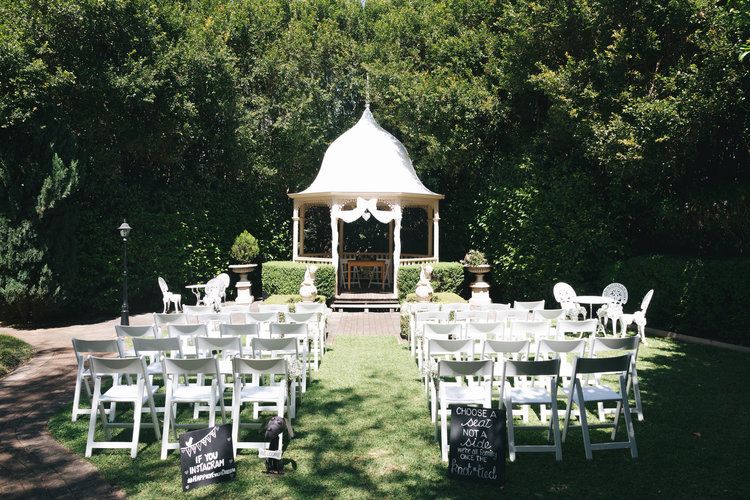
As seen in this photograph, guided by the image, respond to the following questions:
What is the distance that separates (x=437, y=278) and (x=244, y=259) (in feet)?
21.8

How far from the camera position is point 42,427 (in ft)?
21.2

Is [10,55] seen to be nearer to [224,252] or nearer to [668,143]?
[224,252]

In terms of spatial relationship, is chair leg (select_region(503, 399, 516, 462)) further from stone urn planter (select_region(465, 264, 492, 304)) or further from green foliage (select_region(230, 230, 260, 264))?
green foliage (select_region(230, 230, 260, 264))

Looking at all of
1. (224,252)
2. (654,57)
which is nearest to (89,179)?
(224,252)

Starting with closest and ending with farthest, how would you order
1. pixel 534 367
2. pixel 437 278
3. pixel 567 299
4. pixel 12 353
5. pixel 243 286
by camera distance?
pixel 534 367 → pixel 12 353 → pixel 567 299 → pixel 437 278 → pixel 243 286

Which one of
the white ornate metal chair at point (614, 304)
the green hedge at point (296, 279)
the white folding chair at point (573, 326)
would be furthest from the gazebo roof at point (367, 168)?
the white folding chair at point (573, 326)

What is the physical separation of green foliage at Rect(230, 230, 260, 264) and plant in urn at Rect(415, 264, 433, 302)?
6.26m

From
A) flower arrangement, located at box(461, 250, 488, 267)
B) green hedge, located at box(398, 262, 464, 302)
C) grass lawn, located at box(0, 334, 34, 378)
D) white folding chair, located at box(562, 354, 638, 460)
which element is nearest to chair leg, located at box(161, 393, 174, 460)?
white folding chair, located at box(562, 354, 638, 460)

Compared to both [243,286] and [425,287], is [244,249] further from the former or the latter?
[425,287]

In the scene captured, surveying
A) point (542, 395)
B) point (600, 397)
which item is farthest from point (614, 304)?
point (542, 395)

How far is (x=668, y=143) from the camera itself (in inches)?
476

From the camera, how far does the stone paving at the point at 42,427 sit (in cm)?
478

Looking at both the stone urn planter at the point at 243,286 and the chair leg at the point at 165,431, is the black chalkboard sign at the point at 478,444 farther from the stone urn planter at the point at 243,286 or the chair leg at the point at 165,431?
the stone urn planter at the point at 243,286

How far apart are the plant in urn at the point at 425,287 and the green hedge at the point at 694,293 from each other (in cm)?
520
